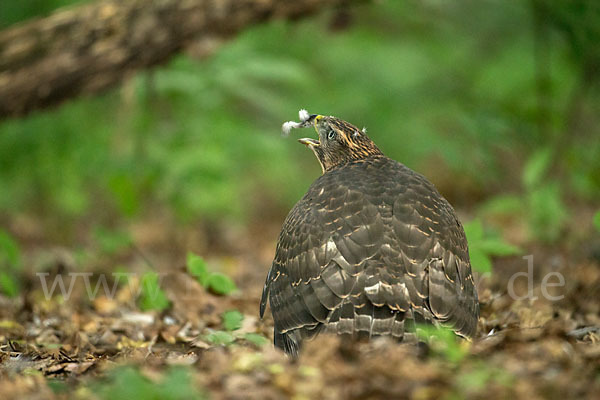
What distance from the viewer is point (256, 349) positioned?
478cm

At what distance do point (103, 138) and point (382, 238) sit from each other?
6.81m

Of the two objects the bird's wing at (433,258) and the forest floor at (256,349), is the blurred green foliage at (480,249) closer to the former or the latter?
the forest floor at (256,349)

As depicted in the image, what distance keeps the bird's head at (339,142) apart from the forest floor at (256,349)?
61.9 inches

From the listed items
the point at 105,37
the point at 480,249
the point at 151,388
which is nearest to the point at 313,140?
the point at 480,249

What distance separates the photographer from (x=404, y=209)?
15.4 ft

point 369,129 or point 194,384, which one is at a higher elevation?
point 194,384

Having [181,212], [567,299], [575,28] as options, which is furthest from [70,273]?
[575,28]

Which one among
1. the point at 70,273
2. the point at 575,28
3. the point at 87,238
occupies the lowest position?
the point at 87,238

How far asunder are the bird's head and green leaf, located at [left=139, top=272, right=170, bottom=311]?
1.81m

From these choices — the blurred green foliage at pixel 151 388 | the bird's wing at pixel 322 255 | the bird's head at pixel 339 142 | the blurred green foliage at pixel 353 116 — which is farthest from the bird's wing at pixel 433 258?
the blurred green foliage at pixel 353 116

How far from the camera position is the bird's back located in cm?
Result: 429

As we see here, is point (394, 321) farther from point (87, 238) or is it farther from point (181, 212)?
point (87, 238)

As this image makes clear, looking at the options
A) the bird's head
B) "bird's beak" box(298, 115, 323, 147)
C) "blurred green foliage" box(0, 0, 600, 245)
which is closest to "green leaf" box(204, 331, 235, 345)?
the bird's head

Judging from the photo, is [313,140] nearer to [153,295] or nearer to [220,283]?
[220,283]
